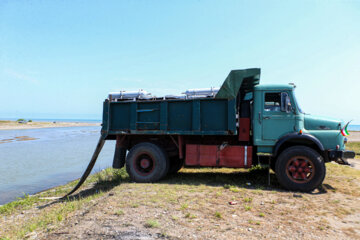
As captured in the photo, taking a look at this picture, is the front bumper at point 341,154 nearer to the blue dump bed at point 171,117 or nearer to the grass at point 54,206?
the blue dump bed at point 171,117

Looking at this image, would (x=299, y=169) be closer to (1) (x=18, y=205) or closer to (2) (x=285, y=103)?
(2) (x=285, y=103)

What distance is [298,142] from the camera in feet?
23.4

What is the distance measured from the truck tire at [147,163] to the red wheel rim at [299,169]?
3747 mm

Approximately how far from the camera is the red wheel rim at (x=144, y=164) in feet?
26.8

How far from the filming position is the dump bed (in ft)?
24.2

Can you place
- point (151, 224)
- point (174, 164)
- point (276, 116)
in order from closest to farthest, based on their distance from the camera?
point (151, 224) → point (276, 116) → point (174, 164)

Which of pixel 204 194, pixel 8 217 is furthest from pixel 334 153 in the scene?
pixel 8 217

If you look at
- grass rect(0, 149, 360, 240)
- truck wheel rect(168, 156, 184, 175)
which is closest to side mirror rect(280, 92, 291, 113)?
grass rect(0, 149, 360, 240)

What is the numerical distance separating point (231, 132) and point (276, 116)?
140 cm

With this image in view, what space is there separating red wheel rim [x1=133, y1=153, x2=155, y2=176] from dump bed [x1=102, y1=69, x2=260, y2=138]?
852mm

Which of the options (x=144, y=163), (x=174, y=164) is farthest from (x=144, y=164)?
(x=174, y=164)

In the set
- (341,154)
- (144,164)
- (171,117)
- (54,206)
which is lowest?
(54,206)

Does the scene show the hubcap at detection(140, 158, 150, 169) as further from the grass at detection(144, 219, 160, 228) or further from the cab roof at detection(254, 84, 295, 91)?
the cab roof at detection(254, 84, 295, 91)

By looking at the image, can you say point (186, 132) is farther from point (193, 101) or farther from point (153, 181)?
point (153, 181)
